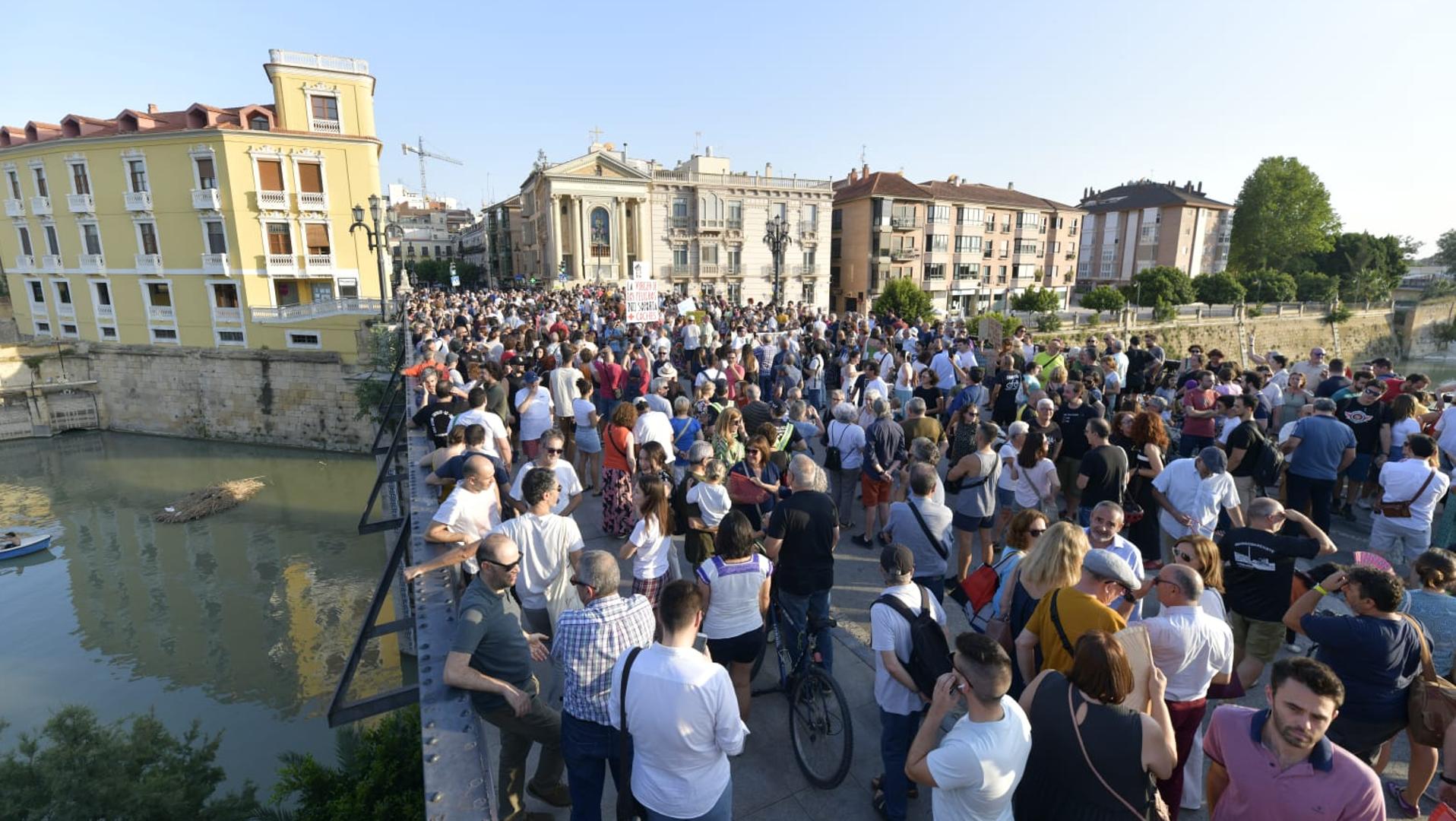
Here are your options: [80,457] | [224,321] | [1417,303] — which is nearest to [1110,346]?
[224,321]

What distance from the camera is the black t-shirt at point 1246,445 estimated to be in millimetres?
6555

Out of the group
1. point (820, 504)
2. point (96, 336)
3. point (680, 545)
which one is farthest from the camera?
point (96, 336)

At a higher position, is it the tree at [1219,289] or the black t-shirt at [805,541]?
the tree at [1219,289]

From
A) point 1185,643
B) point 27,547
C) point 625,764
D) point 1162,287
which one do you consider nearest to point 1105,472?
point 1185,643

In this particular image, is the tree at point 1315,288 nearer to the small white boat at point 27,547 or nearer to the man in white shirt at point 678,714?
the man in white shirt at point 678,714

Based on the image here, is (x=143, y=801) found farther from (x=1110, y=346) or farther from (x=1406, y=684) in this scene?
(x=1110, y=346)

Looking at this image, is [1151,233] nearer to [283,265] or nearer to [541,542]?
[283,265]

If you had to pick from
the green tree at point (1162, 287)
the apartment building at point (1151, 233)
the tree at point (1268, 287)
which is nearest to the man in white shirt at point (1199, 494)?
the green tree at point (1162, 287)

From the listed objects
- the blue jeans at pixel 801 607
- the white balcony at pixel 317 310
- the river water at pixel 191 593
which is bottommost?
the river water at pixel 191 593

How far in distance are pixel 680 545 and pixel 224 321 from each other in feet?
107

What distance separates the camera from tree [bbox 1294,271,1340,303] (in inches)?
1967

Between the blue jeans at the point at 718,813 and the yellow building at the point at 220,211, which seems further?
the yellow building at the point at 220,211

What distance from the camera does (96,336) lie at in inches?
1305

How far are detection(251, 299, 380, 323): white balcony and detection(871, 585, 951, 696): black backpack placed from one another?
30.3 meters
